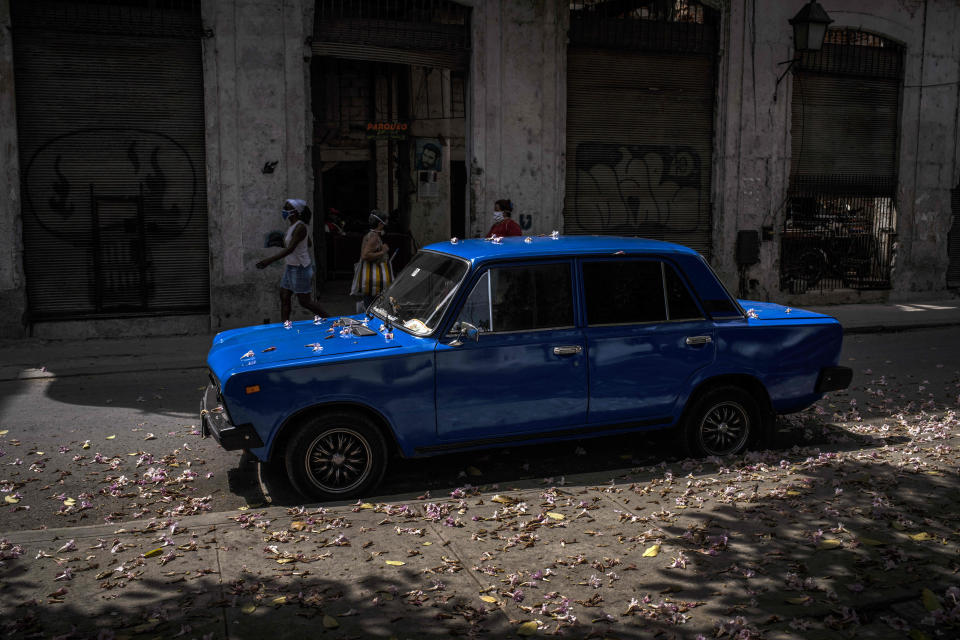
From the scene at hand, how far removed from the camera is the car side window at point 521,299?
5.97 m

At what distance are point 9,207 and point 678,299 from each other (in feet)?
31.6

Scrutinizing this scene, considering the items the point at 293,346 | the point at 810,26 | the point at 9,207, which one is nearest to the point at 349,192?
the point at 9,207

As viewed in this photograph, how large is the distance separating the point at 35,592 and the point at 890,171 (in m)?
17.1

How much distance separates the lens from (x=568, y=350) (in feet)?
19.9

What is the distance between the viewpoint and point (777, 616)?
13.6 ft

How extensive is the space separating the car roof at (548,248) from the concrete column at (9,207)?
7.87m

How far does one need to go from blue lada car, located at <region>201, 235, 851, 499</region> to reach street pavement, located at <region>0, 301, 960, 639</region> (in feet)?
1.13

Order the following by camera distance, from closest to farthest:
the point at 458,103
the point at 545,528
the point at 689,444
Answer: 1. the point at 545,528
2. the point at 689,444
3. the point at 458,103

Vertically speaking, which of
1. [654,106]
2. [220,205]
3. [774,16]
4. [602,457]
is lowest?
[602,457]

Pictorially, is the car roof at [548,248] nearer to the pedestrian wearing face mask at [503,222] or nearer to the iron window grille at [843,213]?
the pedestrian wearing face mask at [503,222]

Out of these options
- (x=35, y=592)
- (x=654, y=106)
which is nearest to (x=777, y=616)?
(x=35, y=592)

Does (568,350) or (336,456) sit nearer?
(336,456)

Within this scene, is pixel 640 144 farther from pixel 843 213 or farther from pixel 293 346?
pixel 293 346

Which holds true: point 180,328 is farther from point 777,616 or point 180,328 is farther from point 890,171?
point 890,171
